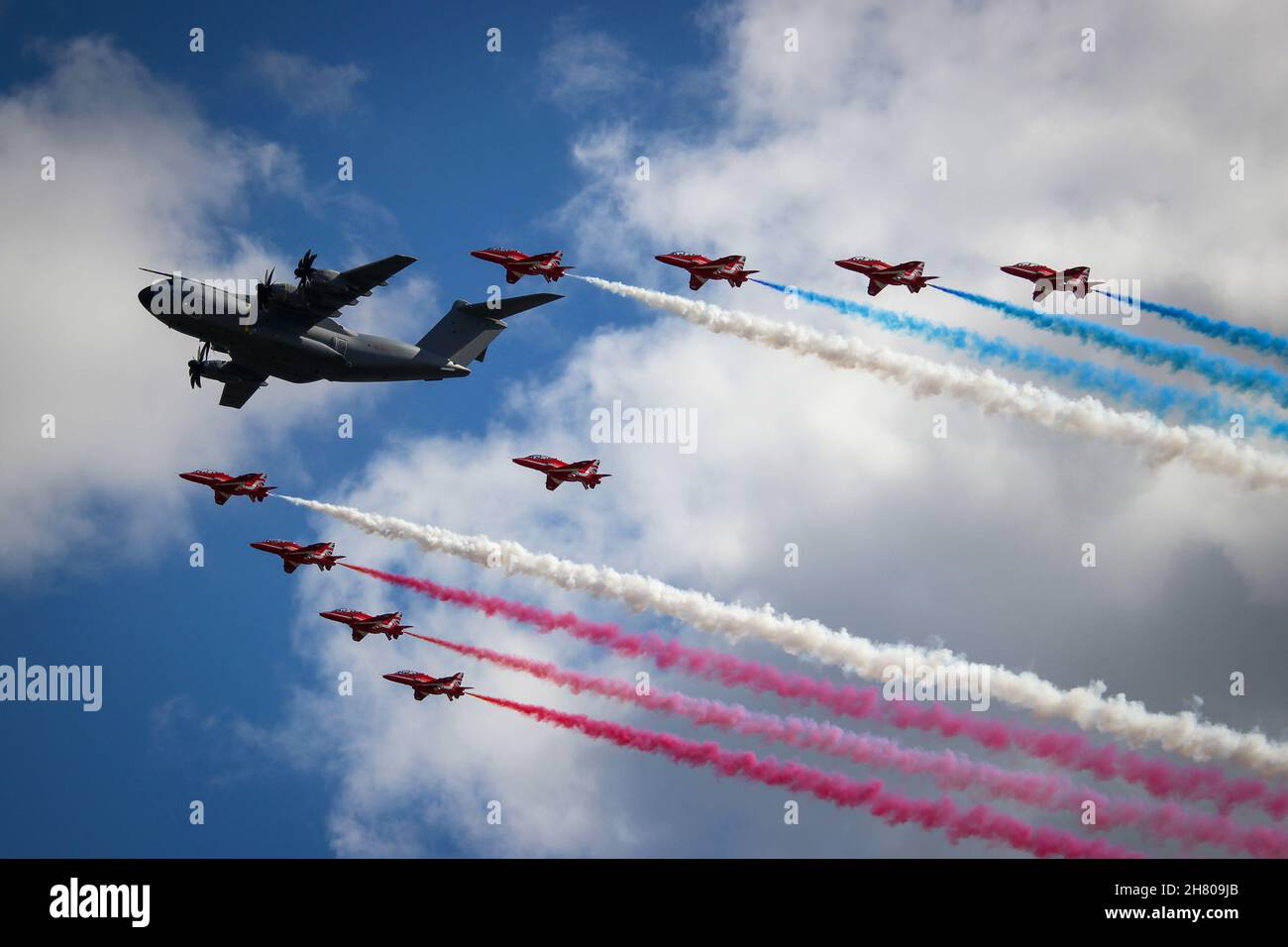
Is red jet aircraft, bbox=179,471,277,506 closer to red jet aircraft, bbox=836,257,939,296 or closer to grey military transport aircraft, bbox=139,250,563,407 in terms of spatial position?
grey military transport aircraft, bbox=139,250,563,407

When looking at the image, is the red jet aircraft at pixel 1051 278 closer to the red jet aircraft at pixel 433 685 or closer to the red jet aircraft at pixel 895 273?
the red jet aircraft at pixel 895 273

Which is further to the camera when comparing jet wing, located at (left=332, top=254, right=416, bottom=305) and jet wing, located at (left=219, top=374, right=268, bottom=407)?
jet wing, located at (left=219, top=374, right=268, bottom=407)

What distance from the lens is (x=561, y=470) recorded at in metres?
72.4

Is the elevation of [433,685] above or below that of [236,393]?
below

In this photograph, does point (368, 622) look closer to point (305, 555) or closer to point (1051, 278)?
point (305, 555)

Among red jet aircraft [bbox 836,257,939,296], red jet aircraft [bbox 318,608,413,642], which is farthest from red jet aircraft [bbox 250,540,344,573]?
red jet aircraft [bbox 836,257,939,296]

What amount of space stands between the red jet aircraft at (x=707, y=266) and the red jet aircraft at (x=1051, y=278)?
11.2m

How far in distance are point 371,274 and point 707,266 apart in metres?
13.9

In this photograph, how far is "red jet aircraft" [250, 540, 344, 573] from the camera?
73312 millimetres

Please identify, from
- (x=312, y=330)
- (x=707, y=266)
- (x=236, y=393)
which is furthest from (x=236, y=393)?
(x=707, y=266)

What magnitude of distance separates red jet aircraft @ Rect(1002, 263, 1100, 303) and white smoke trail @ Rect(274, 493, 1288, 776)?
15912 mm
